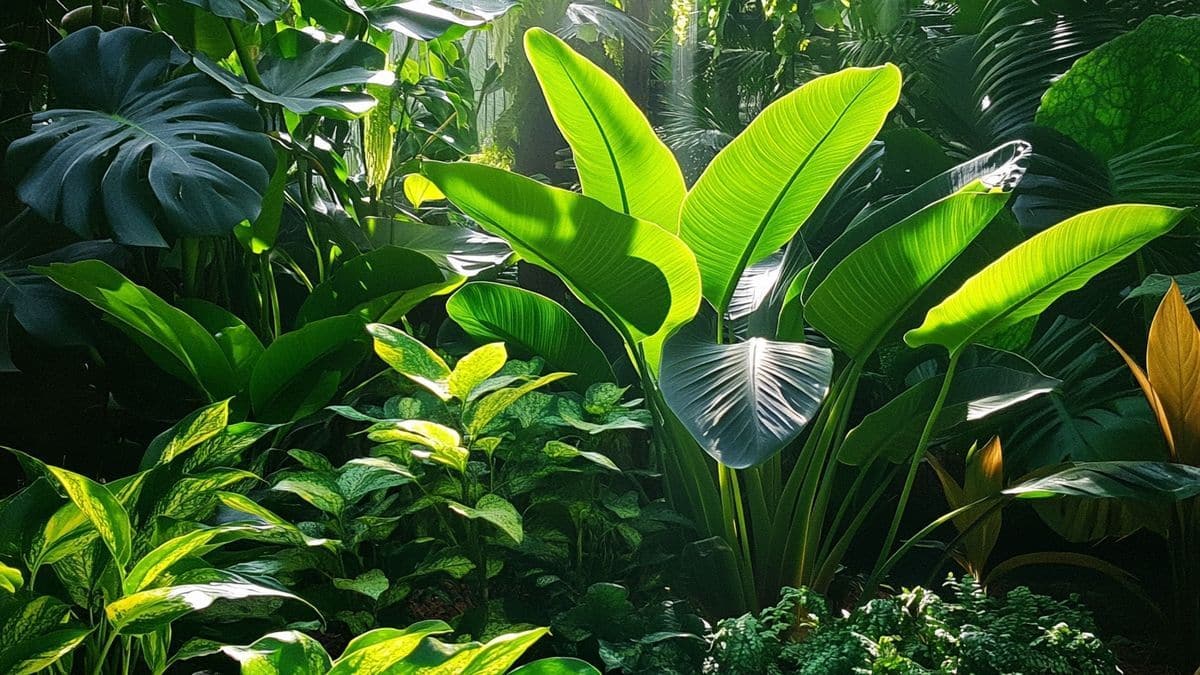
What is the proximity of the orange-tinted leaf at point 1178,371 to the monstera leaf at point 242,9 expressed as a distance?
1626 mm

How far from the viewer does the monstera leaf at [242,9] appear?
1.35 metres

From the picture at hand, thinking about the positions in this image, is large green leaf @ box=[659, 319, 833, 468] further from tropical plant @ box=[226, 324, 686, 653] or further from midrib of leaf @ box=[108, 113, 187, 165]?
midrib of leaf @ box=[108, 113, 187, 165]

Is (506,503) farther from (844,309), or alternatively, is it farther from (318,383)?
(844,309)

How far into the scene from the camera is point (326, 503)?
1.11m

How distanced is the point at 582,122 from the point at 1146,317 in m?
1.55

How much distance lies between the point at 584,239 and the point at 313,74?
63 centimetres

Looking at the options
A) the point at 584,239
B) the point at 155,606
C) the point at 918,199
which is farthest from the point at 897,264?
the point at 155,606

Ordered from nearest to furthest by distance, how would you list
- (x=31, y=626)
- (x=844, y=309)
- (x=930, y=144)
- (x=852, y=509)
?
(x=31, y=626) < (x=844, y=309) < (x=930, y=144) < (x=852, y=509)

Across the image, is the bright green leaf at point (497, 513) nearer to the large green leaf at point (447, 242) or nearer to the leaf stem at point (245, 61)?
the large green leaf at point (447, 242)

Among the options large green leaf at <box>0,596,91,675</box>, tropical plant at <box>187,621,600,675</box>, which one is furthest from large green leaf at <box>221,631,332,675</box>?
large green leaf at <box>0,596,91,675</box>

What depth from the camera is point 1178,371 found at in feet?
5.21

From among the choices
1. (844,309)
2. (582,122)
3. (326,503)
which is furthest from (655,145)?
(326,503)

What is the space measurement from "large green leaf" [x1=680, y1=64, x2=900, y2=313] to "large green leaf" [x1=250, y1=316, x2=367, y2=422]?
602mm

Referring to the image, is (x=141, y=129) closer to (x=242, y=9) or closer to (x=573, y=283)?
(x=242, y=9)
